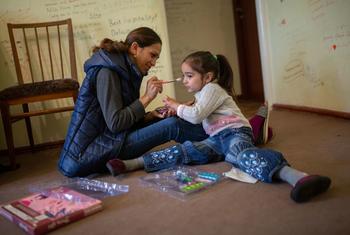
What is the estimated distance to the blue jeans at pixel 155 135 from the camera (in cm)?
149

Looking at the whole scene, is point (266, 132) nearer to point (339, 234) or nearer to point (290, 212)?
point (290, 212)

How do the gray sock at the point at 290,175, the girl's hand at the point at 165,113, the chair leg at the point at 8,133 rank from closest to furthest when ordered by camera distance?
the gray sock at the point at 290,175 < the girl's hand at the point at 165,113 < the chair leg at the point at 8,133

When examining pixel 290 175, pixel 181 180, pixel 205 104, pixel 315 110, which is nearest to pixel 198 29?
pixel 315 110

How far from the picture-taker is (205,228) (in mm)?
914

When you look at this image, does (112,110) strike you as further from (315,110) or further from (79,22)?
(315,110)

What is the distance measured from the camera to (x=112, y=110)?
1.38 meters

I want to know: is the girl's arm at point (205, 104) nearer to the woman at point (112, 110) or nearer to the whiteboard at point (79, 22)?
the woman at point (112, 110)

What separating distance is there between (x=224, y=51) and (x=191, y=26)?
0.38 meters

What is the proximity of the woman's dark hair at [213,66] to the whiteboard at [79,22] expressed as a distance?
3.16 feet

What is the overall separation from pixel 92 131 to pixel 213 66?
21.3 inches

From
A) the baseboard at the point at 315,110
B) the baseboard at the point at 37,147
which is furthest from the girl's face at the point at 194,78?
the baseboard at the point at 37,147

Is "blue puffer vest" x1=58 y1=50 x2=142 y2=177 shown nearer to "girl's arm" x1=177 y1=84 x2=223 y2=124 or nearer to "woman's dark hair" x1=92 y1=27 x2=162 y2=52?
"woman's dark hair" x1=92 y1=27 x2=162 y2=52

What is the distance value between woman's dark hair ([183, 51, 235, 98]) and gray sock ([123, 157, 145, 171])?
0.42m

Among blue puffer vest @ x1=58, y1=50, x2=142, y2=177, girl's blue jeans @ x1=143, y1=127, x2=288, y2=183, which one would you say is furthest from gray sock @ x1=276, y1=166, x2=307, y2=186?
blue puffer vest @ x1=58, y1=50, x2=142, y2=177
